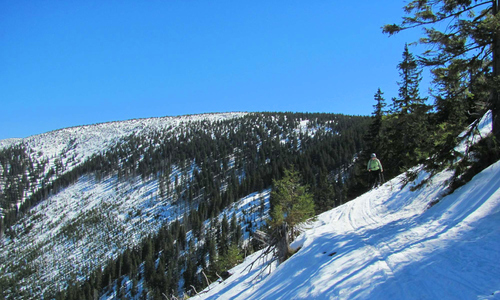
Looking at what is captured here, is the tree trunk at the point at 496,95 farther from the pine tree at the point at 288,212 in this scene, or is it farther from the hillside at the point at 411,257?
the pine tree at the point at 288,212

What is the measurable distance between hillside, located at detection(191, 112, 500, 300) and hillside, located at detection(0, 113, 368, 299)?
40781 millimetres

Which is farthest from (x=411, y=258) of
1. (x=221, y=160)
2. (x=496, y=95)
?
(x=221, y=160)

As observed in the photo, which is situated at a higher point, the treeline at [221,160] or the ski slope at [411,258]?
the treeline at [221,160]

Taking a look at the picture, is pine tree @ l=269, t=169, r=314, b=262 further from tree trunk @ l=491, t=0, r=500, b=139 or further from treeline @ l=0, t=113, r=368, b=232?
treeline @ l=0, t=113, r=368, b=232

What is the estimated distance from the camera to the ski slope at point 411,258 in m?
3.53

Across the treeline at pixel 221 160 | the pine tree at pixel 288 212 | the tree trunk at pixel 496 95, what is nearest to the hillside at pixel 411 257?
the pine tree at pixel 288 212

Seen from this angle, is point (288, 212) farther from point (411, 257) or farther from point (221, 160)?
point (221, 160)

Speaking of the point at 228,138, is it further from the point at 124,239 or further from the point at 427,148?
the point at 427,148

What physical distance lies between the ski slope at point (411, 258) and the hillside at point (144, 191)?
40747 mm

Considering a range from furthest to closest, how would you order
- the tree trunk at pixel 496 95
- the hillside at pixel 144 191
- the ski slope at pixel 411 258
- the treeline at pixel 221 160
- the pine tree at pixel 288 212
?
1. the treeline at pixel 221 160
2. the hillside at pixel 144 191
3. the pine tree at pixel 288 212
4. the tree trunk at pixel 496 95
5. the ski slope at pixel 411 258

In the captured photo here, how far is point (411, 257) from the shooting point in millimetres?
4484

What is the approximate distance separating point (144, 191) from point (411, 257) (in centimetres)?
14560

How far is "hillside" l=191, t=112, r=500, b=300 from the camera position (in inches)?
139

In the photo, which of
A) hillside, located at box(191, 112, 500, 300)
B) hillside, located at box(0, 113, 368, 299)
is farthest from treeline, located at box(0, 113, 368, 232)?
hillside, located at box(191, 112, 500, 300)
